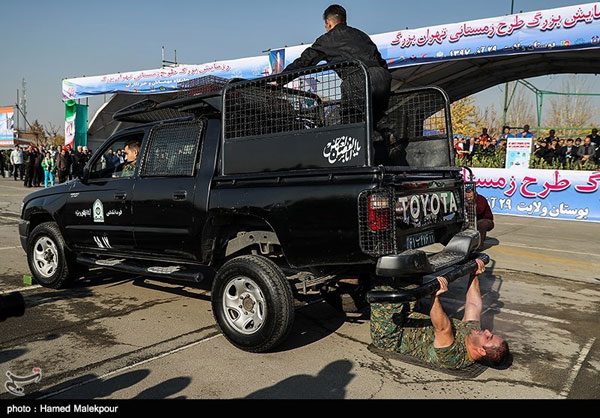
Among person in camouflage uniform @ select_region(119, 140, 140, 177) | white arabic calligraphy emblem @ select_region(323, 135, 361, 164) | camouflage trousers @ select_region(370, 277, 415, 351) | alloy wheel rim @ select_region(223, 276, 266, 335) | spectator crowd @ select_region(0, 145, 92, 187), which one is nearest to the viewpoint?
white arabic calligraphy emblem @ select_region(323, 135, 361, 164)

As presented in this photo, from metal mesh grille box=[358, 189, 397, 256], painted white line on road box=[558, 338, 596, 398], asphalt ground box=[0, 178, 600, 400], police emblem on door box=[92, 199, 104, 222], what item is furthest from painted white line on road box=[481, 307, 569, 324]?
police emblem on door box=[92, 199, 104, 222]

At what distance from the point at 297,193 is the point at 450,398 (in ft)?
5.91

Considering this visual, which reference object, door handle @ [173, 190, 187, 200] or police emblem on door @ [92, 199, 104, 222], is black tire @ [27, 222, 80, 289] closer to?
police emblem on door @ [92, 199, 104, 222]

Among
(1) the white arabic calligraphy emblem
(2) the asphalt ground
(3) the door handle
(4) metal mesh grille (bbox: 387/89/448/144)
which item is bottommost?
(2) the asphalt ground

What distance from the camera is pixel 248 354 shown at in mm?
3988

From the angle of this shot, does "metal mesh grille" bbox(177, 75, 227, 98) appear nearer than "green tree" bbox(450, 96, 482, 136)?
Yes

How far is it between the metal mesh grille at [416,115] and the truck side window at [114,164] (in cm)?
275

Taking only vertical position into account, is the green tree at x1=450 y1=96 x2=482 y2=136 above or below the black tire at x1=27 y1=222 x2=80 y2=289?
above

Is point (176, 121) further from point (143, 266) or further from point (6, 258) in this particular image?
point (6, 258)

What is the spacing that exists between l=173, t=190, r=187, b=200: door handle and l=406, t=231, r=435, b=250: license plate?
212 centimetres

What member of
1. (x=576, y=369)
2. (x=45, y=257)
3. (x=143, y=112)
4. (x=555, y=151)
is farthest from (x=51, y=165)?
(x=576, y=369)

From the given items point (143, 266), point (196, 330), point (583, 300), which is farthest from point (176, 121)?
point (583, 300)

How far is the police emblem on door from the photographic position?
536cm
